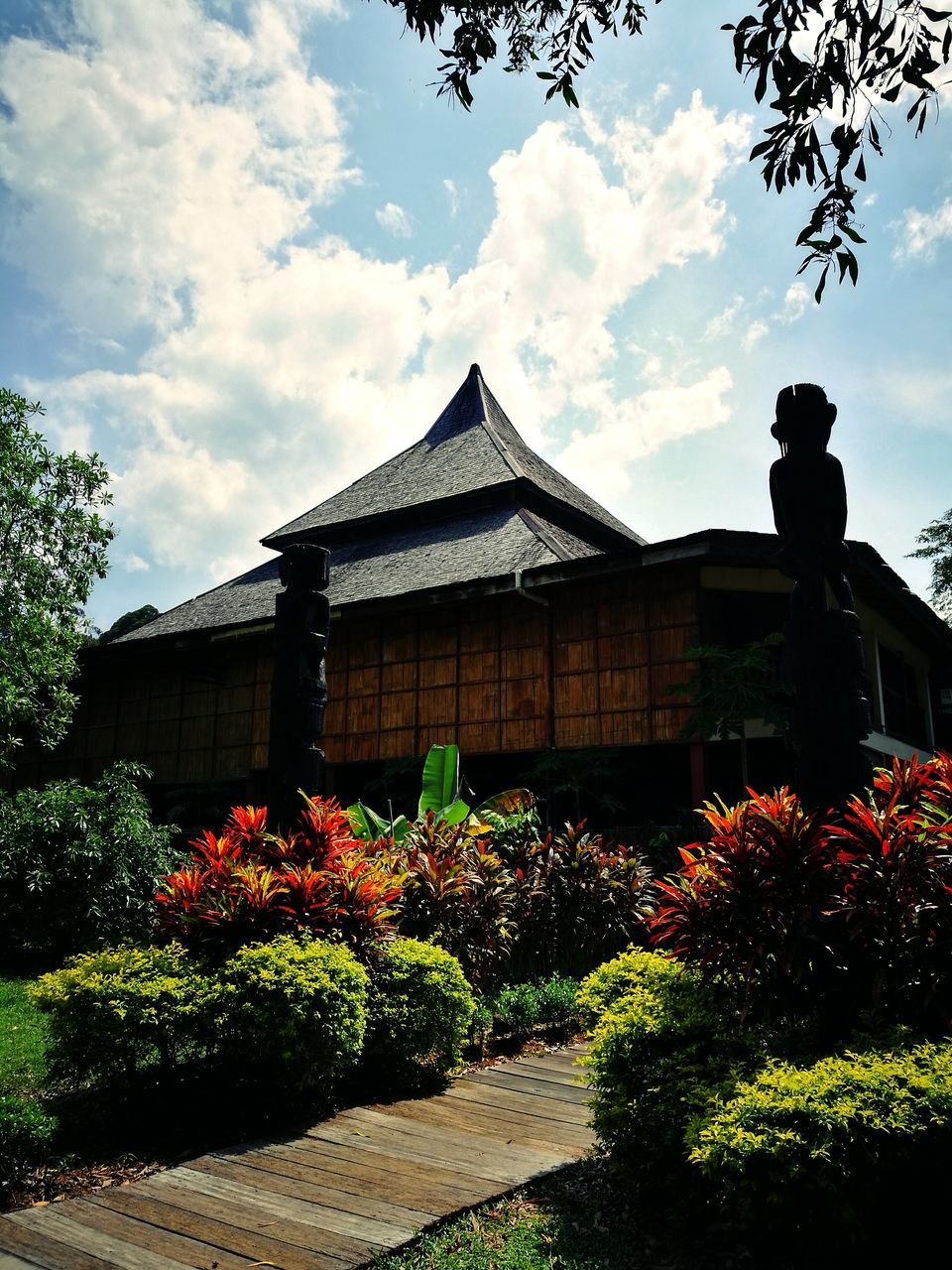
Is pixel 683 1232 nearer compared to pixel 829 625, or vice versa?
pixel 683 1232

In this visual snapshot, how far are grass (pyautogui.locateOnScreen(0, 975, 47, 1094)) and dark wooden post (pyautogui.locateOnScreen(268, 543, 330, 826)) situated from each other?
76.8 inches

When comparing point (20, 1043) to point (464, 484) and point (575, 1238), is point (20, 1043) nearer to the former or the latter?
point (575, 1238)

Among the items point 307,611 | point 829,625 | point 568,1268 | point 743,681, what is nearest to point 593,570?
point 743,681

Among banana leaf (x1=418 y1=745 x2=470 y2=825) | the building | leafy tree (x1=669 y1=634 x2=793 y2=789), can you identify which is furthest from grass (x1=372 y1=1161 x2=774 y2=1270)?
the building

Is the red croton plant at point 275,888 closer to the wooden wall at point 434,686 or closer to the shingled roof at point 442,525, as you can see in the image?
the wooden wall at point 434,686

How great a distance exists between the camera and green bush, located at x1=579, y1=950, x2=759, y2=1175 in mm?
3316

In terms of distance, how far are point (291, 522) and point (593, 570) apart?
1108 centimetres

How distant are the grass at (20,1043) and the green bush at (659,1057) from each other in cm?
301

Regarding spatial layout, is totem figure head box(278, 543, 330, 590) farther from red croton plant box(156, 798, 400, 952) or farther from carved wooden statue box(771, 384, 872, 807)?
carved wooden statue box(771, 384, 872, 807)

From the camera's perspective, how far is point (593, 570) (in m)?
13.3

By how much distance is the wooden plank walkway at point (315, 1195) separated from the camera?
303 centimetres

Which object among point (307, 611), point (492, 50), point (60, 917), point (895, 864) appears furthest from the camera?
point (60, 917)

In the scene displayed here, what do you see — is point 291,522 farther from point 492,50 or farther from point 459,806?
point 492,50

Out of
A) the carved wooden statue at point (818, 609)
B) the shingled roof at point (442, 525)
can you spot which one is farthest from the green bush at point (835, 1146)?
the shingled roof at point (442, 525)
